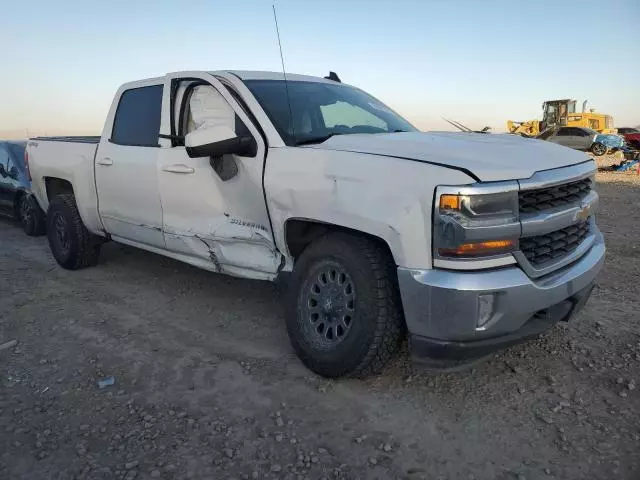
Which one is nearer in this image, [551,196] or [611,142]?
[551,196]

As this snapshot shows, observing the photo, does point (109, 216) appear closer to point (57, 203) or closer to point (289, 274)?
point (57, 203)

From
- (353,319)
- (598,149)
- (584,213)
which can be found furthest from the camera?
(598,149)

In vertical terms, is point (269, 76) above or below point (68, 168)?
above

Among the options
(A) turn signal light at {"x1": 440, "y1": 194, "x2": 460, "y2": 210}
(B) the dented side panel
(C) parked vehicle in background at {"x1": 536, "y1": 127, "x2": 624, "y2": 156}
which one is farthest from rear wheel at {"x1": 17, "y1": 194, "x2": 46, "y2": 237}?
(C) parked vehicle in background at {"x1": 536, "y1": 127, "x2": 624, "y2": 156}

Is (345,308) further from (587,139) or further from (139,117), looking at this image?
(587,139)

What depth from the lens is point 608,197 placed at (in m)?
Result: 11.4

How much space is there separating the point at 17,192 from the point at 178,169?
534 cm

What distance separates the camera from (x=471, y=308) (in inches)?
96.7

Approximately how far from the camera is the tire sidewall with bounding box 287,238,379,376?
2775 millimetres

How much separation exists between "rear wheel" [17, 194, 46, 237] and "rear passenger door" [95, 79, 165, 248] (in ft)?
10.6

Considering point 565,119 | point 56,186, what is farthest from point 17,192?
point 565,119

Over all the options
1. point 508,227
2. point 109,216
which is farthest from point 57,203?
point 508,227

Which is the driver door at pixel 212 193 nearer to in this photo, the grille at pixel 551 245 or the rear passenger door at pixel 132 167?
the rear passenger door at pixel 132 167

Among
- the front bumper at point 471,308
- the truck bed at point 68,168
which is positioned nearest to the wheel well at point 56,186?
the truck bed at point 68,168
